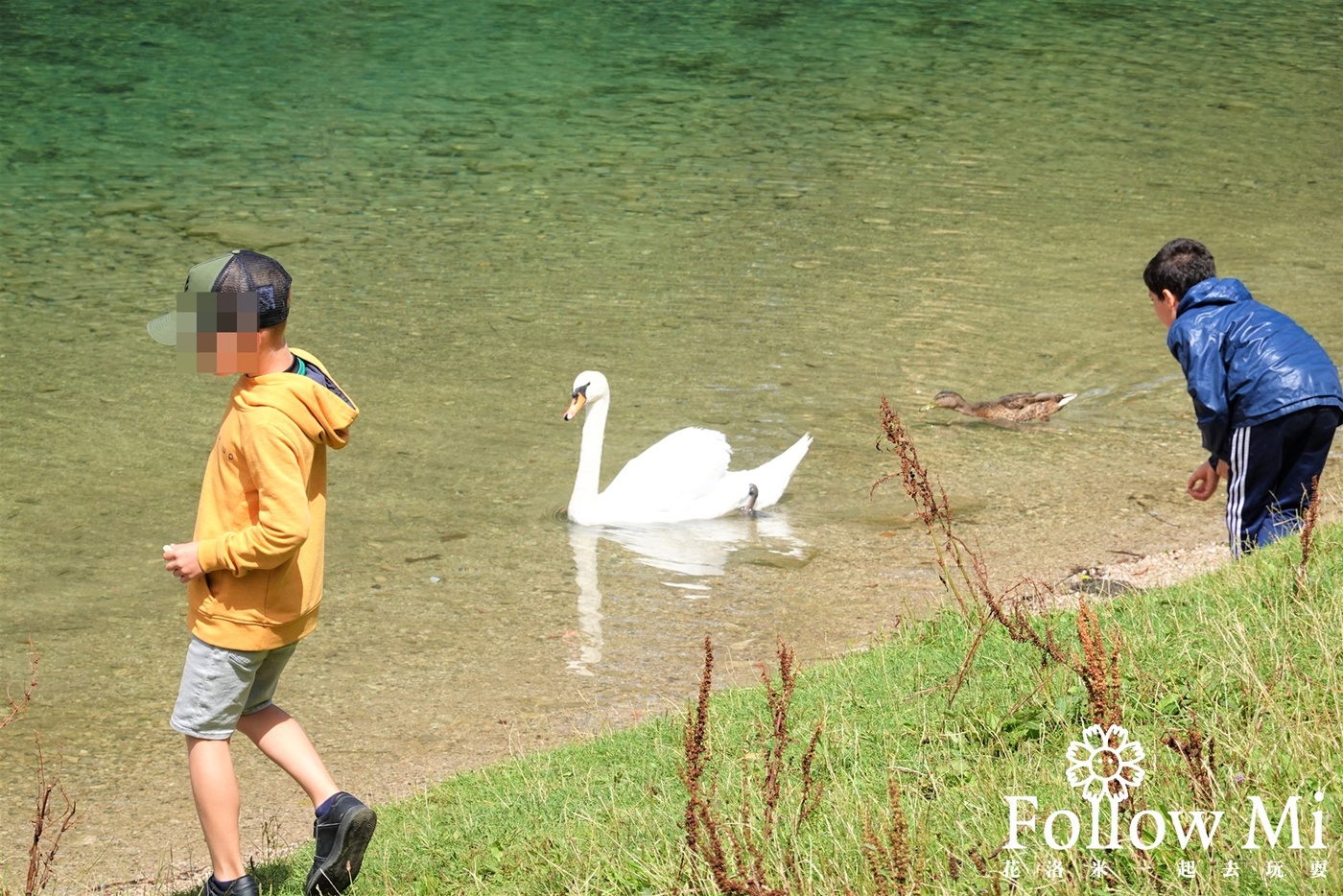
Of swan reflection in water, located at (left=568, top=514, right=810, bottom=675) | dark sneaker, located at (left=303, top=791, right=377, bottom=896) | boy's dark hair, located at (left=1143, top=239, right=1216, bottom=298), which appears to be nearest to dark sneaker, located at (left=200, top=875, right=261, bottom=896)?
dark sneaker, located at (left=303, top=791, right=377, bottom=896)

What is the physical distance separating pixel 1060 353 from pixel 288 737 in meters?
8.29

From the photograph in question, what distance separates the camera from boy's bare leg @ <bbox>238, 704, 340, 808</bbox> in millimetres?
4156

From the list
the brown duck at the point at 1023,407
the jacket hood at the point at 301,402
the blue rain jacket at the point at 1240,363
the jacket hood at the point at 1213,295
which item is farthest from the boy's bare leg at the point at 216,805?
the brown duck at the point at 1023,407

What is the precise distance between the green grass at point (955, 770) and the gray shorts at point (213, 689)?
588mm

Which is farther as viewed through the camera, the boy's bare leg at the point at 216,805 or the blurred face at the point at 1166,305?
the blurred face at the point at 1166,305

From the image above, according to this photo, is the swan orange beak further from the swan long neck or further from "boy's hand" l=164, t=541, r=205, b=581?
"boy's hand" l=164, t=541, r=205, b=581

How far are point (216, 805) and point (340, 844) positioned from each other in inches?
14.7

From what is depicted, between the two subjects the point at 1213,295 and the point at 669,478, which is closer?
the point at 1213,295

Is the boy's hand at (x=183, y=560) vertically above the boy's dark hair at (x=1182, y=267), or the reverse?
the boy's dark hair at (x=1182, y=267)

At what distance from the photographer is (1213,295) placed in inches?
233

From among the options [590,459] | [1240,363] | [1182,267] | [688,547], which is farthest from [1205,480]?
[590,459]

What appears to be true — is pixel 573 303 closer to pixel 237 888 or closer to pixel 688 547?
pixel 688 547

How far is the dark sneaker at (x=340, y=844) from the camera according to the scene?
4.00 meters

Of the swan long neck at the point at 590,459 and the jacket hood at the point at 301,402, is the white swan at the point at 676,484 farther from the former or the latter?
the jacket hood at the point at 301,402
